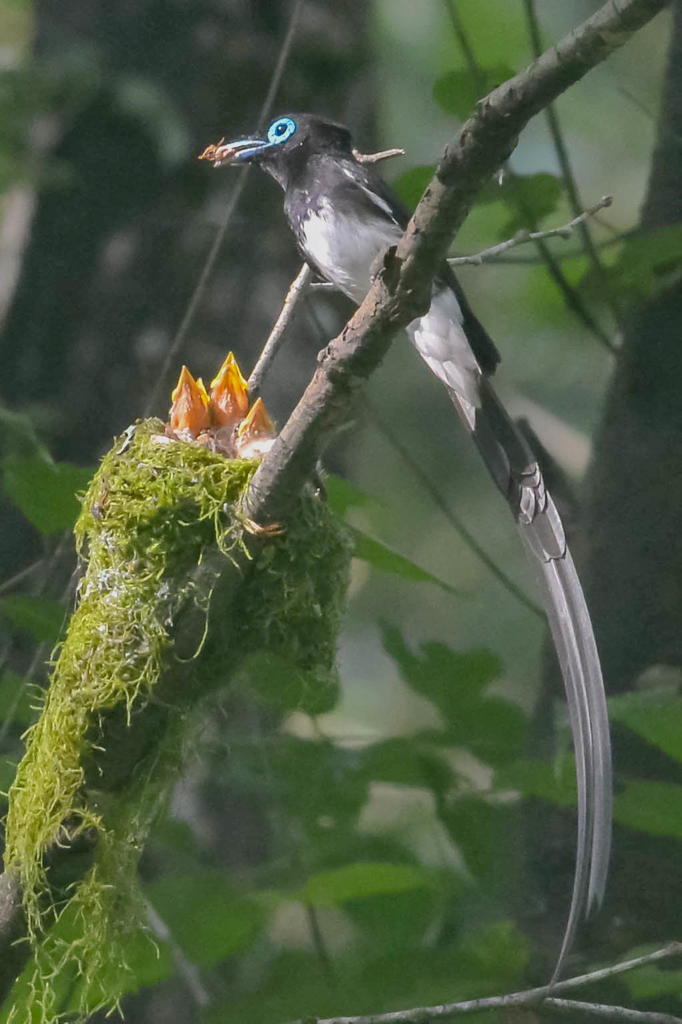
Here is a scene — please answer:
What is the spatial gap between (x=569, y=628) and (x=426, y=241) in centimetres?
78

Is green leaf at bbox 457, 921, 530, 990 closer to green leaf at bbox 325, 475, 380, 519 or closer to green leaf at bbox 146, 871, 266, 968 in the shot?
green leaf at bbox 146, 871, 266, 968

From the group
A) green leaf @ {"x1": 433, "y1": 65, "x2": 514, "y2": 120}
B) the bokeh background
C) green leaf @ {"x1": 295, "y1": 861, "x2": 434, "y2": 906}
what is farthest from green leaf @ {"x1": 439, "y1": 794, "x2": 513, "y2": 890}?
green leaf @ {"x1": 433, "y1": 65, "x2": 514, "y2": 120}

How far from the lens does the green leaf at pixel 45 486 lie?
8.07 ft

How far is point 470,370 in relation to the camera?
7.89ft

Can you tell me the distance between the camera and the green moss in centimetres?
197

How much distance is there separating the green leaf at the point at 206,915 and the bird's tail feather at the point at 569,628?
0.86 metres

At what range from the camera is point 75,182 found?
3822mm

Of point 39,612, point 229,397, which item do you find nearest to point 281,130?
point 229,397

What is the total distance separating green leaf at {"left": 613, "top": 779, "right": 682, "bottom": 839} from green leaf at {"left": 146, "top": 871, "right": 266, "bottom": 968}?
870 mm

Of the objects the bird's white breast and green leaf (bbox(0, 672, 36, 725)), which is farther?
green leaf (bbox(0, 672, 36, 725))

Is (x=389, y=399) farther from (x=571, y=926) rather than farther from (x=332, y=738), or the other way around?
(x=571, y=926)

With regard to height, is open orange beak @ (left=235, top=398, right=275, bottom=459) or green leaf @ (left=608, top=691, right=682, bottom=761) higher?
open orange beak @ (left=235, top=398, right=275, bottom=459)

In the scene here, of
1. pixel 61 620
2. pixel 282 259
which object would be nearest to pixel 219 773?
pixel 61 620

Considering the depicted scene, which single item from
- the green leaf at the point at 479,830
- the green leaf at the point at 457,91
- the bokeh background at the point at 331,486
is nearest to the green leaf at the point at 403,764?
the bokeh background at the point at 331,486
